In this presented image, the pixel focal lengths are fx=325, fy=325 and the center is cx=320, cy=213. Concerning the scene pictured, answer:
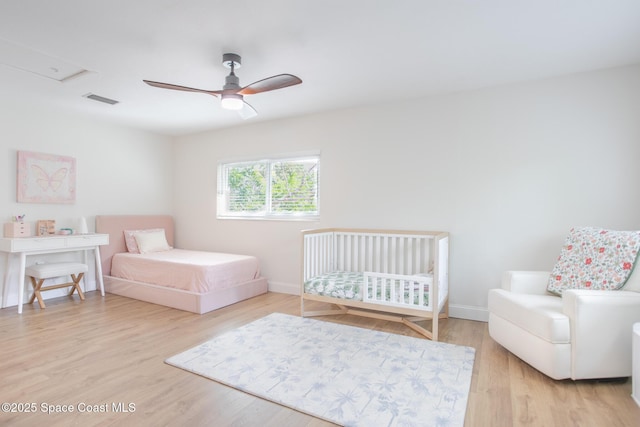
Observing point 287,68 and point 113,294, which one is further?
point 113,294

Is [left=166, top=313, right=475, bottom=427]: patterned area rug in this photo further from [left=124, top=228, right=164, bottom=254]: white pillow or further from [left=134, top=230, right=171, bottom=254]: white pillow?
[left=124, top=228, right=164, bottom=254]: white pillow

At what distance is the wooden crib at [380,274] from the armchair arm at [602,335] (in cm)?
93

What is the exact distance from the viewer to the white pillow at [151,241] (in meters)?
4.47

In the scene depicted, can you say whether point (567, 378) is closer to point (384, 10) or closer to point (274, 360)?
point (274, 360)

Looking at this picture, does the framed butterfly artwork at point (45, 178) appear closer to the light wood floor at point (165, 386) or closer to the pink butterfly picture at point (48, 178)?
the pink butterfly picture at point (48, 178)

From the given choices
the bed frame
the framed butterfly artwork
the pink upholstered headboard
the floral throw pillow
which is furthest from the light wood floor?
the framed butterfly artwork

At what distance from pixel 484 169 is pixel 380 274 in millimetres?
1463

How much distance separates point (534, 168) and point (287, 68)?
2.38 m

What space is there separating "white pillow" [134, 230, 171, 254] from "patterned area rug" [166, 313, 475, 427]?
7.85ft

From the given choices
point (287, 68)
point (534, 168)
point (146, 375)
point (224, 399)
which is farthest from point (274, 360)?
point (534, 168)

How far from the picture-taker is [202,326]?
299 centimetres

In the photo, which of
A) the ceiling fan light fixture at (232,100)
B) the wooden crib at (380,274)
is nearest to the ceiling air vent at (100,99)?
the ceiling fan light fixture at (232,100)

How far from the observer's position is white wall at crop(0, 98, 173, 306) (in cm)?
358

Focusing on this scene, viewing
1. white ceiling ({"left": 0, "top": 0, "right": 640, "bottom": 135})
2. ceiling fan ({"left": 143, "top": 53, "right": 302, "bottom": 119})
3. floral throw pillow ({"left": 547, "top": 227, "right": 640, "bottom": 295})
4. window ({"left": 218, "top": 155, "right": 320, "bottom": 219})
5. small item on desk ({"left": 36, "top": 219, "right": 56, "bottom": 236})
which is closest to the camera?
white ceiling ({"left": 0, "top": 0, "right": 640, "bottom": 135})
